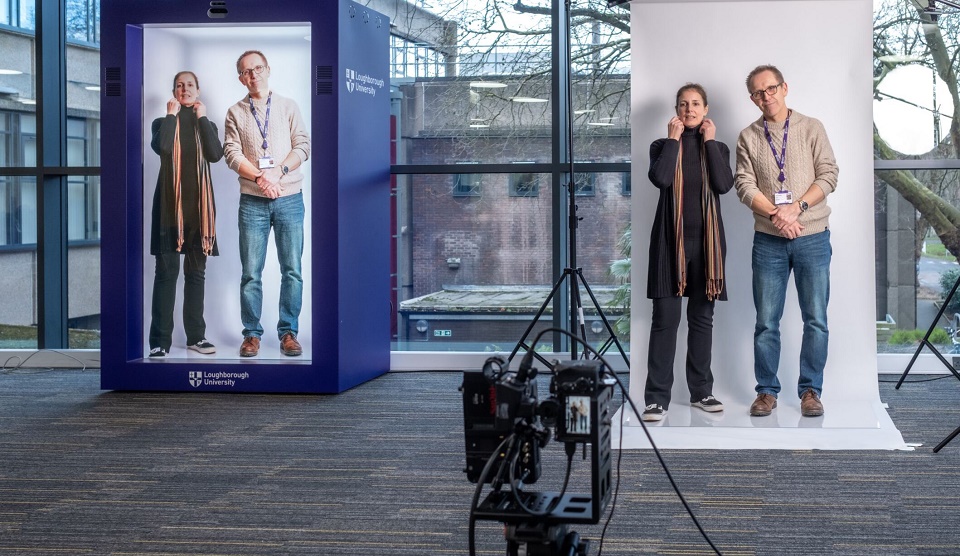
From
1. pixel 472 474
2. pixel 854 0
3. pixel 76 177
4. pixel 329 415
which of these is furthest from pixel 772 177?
pixel 76 177

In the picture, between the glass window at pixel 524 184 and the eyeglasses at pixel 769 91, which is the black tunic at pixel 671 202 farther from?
the glass window at pixel 524 184

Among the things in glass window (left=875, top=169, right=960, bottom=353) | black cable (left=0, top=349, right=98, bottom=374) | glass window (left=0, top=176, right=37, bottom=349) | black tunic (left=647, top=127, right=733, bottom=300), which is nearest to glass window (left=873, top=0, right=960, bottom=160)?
glass window (left=875, top=169, right=960, bottom=353)

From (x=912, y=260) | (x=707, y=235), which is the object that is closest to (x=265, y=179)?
(x=707, y=235)

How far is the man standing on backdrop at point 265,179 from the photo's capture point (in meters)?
6.32

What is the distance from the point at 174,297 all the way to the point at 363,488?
285 cm

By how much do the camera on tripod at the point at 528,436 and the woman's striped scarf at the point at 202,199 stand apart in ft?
14.3

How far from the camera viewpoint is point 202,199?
Result: 21.0 ft

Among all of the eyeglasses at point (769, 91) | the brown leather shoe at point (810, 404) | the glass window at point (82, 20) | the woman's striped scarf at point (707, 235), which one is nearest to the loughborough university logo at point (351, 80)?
the woman's striped scarf at point (707, 235)

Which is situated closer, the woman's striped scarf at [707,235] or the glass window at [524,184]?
the woman's striped scarf at [707,235]

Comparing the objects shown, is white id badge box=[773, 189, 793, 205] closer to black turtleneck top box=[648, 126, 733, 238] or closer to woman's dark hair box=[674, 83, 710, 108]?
black turtleneck top box=[648, 126, 733, 238]

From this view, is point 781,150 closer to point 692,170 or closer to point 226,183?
point 692,170

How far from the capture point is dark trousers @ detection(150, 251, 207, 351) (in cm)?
646

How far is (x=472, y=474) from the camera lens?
2.44 metres

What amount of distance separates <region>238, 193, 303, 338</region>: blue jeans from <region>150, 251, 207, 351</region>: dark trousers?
282 millimetres
